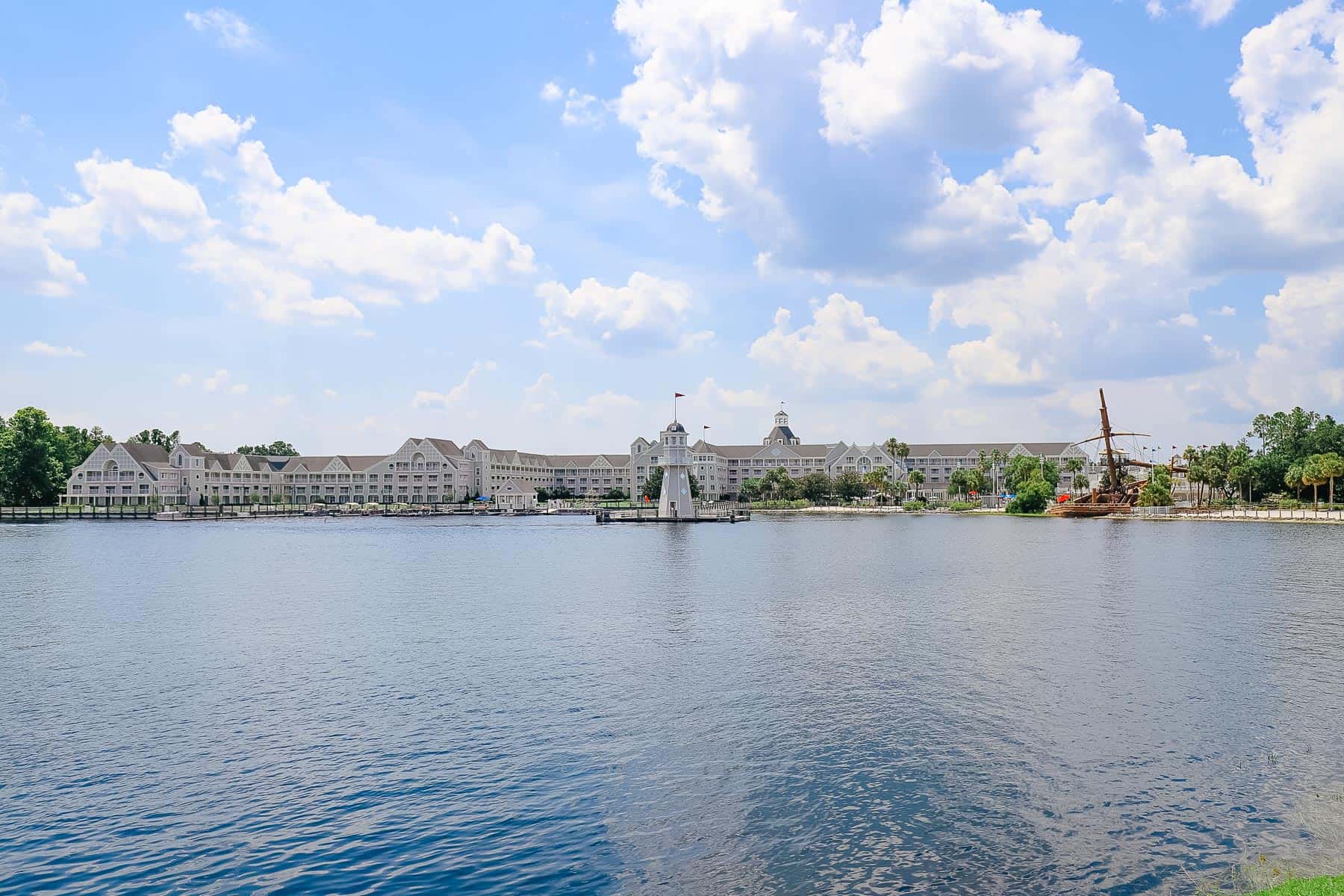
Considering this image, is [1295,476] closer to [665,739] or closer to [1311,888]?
[665,739]

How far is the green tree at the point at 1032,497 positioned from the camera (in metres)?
162

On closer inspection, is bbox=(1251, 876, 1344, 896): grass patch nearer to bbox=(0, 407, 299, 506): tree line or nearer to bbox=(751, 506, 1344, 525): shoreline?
bbox=(751, 506, 1344, 525): shoreline

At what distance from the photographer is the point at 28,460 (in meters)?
160

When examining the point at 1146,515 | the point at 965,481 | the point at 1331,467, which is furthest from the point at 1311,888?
the point at 965,481

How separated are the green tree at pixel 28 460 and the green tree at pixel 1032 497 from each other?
178 metres

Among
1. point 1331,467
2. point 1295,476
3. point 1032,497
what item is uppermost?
point 1331,467

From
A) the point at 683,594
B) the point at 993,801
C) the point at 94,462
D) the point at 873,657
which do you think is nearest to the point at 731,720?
the point at 993,801

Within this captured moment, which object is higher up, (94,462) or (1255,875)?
(94,462)

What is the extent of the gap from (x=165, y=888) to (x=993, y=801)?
15.0 meters

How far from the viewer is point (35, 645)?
34406 millimetres

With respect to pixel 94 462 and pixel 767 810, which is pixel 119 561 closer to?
pixel 767 810

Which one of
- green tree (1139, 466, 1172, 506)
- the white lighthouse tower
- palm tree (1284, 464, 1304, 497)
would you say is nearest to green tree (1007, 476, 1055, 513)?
green tree (1139, 466, 1172, 506)

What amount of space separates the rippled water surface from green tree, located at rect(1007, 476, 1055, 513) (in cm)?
11707

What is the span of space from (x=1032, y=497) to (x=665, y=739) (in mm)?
154318
